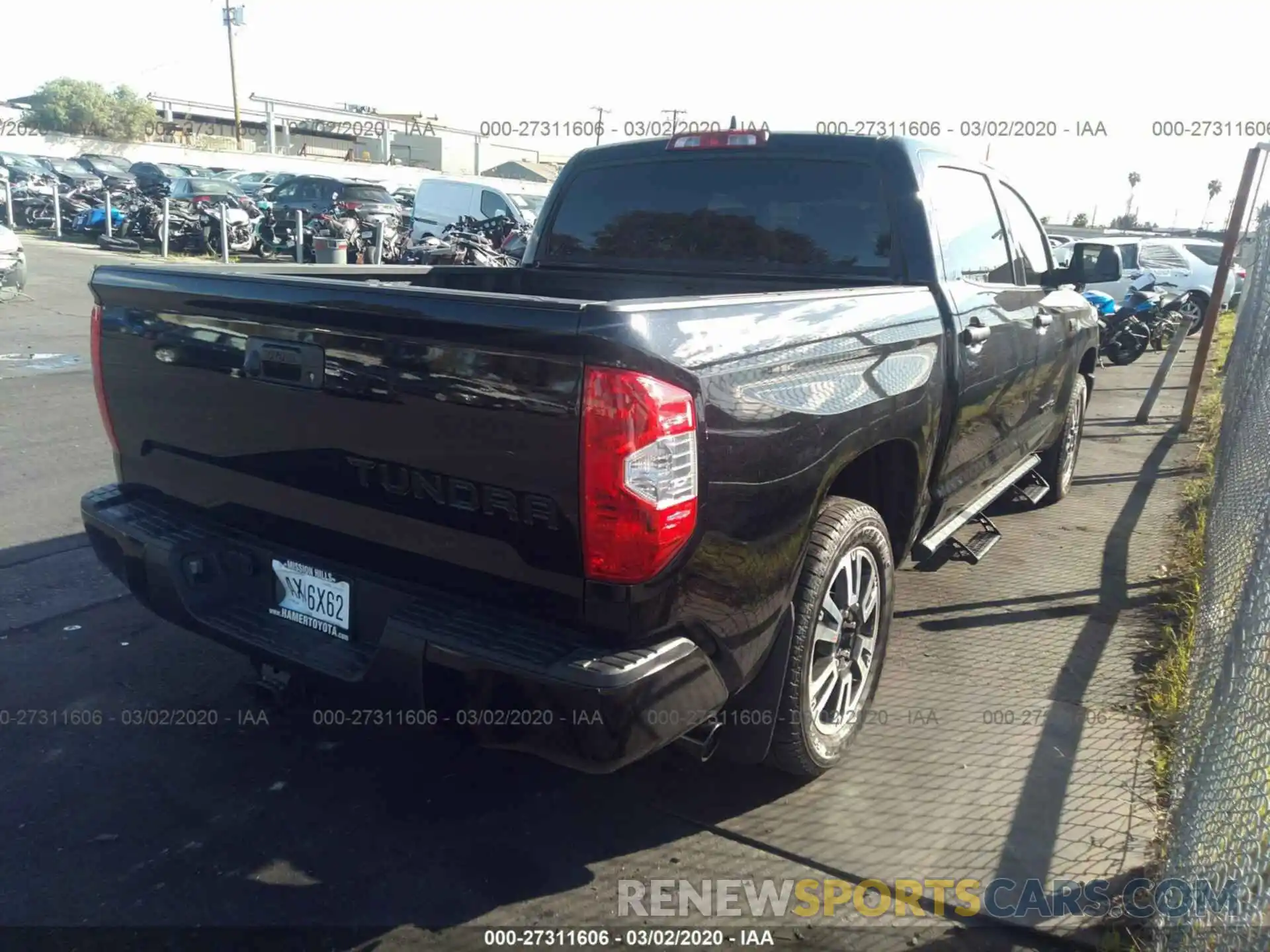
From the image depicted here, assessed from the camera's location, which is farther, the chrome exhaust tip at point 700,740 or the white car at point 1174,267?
the white car at point 1174,267

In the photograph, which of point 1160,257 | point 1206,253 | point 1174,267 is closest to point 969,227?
point 1174,267

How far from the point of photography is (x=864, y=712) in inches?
138

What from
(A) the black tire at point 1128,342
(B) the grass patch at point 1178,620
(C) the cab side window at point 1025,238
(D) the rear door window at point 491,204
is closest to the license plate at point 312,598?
(B) the grass patch at point 1178,620

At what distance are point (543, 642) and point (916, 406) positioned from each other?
5.59ft

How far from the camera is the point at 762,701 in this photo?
2.84m

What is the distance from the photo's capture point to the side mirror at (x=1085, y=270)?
519cm

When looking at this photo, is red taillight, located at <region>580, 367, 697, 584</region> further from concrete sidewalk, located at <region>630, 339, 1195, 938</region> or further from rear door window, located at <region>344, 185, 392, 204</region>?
rear door window, located at <region>344, 185, 392, 204</region>

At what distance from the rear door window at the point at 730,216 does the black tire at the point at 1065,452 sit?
290cm

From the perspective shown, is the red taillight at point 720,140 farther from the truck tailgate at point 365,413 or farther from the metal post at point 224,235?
the metal post at point 224,235

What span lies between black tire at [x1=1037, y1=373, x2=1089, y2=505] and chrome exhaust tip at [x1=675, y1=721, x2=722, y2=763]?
4.24 meters

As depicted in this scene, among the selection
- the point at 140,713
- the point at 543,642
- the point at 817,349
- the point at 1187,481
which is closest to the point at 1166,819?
the point at 817,349

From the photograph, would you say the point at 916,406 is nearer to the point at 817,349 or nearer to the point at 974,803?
the point at 817,349

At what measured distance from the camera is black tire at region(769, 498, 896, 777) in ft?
9.52

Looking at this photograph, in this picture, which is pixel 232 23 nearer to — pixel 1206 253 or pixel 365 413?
pixel 1206 253
